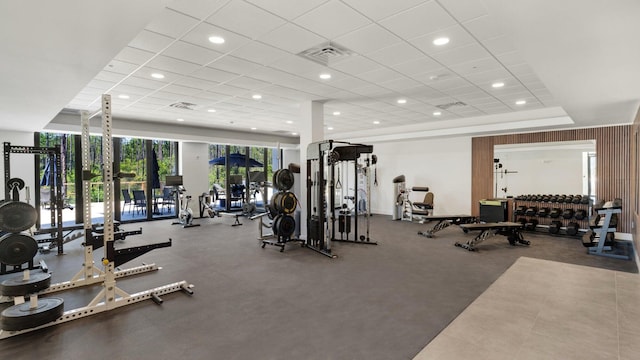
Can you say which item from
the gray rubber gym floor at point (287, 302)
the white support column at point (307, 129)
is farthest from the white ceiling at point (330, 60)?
the gray rubber gym floor at point (287, 302)

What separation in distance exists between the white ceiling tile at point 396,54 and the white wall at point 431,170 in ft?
18.8

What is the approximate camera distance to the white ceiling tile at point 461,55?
374 cm

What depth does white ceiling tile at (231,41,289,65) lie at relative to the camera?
3702 millimetres

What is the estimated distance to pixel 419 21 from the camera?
3.09 metres

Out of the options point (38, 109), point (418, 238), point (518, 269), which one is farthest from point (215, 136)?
point (518, 269)

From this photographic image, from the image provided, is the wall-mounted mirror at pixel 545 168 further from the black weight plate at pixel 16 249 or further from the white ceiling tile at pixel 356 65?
the black weight plate at pixel 16 249

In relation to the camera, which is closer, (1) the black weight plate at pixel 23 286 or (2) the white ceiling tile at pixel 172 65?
(1) the black weight plate at pixel 23 286

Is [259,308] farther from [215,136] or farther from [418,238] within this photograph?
[215,136]

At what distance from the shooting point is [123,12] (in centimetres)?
218

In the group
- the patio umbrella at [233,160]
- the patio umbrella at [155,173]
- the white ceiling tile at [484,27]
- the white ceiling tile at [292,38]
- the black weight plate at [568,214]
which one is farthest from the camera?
the patio umbrella at [233,160]

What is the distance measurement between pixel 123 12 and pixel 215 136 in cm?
788

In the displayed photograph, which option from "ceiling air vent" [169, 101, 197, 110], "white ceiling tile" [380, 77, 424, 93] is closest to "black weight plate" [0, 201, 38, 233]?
→ "ceiling air vent" [169, 101, 197, 110]

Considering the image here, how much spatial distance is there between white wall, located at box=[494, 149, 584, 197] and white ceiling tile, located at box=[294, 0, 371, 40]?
271 inches

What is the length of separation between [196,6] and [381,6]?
1591 millimetres
